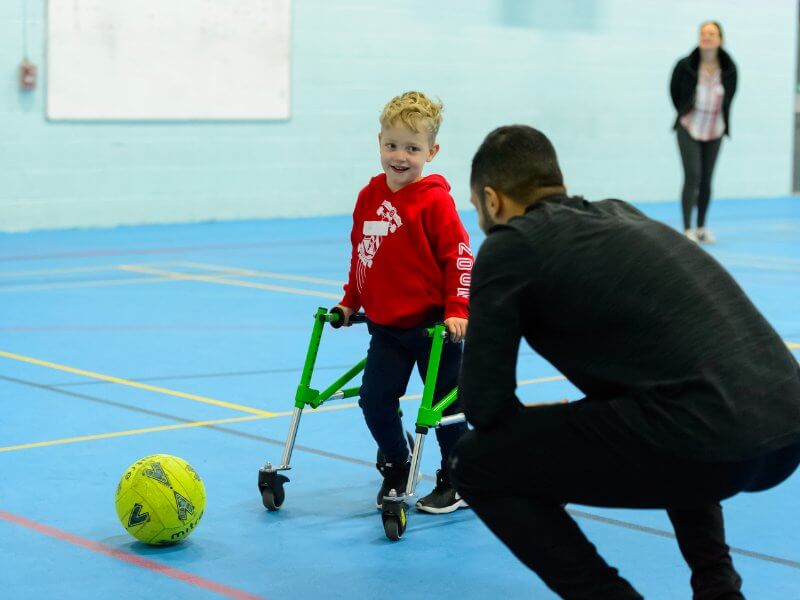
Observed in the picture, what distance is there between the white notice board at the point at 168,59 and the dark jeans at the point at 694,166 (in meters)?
4.24

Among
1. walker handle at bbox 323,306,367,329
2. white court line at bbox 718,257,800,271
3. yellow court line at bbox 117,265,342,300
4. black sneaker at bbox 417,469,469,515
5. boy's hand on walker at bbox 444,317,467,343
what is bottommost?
yellow court line at bbox 117,265,342,300

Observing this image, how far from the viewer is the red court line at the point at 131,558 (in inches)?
133

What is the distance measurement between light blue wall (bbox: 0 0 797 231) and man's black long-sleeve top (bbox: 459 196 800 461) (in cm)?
988

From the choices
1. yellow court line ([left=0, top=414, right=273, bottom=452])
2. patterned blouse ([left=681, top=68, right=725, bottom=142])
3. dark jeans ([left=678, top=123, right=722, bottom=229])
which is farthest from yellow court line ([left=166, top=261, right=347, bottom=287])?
yellow court line ([left=0, top=414, right=273, bottom=452])

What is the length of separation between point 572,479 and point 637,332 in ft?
1.12

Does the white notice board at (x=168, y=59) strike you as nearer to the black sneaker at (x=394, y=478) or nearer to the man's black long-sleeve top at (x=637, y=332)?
the black sneaker at (x=394, y=478)

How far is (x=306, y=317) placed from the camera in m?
7.86

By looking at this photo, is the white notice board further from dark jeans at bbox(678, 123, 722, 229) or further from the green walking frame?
the green walking frame

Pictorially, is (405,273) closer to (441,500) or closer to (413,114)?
(413,114)

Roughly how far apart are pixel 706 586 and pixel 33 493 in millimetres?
2129

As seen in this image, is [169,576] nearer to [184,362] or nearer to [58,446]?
[58,446]

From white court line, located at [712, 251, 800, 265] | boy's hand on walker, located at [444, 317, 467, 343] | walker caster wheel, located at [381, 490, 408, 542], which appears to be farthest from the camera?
white court line, located at [712, 251, 800, 265]

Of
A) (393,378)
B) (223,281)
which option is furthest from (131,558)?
(223,281)

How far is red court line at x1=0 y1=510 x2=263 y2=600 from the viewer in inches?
133
